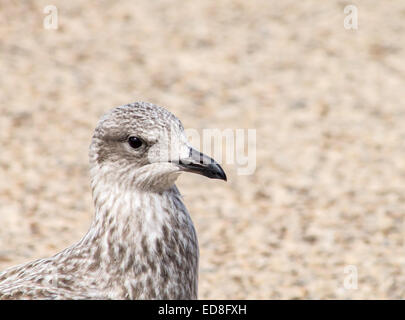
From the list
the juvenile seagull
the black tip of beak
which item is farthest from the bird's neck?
the black tip of beak

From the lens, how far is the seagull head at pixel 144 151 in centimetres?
448

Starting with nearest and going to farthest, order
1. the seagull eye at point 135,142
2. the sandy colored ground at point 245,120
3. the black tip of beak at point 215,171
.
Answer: the black tip of beak at point 215,171 < the seagull eye at point 135,142 < the sandy colored ground at point 245,120

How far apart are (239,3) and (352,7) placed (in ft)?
6.14

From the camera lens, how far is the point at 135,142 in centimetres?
455

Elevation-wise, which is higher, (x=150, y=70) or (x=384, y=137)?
(x=150, y=70)

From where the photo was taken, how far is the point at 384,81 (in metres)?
10.5

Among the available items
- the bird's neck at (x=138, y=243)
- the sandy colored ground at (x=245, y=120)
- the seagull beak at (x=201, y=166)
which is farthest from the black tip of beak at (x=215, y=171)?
the sandy colored ground at (x=245, y=120)

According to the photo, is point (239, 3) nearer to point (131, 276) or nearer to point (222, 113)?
point (222, 113)

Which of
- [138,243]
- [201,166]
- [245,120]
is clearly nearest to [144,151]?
[201,166]

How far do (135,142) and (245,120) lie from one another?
5355 millimetres

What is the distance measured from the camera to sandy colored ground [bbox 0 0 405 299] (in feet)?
23.8

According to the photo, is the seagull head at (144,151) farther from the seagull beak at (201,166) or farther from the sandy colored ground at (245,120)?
the sandy colored ground at (245,120)

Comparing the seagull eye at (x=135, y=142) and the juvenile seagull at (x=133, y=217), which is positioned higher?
the seagull eye at (x=135, y=142)

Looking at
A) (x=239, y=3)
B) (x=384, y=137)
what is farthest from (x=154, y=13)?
(x=384, y=137)
